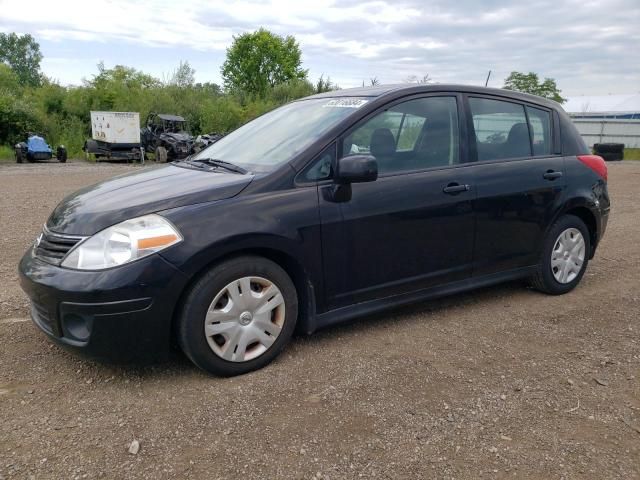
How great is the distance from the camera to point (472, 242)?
155 inches

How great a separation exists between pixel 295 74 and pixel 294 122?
6142 centimetres

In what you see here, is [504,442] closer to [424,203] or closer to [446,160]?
[424,203]

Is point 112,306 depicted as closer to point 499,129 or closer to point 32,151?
point 499,129

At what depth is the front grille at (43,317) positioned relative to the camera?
9.47ft

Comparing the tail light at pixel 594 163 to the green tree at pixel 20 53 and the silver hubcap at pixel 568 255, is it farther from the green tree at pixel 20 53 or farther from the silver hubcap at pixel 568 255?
the green tree at pixel 20 53

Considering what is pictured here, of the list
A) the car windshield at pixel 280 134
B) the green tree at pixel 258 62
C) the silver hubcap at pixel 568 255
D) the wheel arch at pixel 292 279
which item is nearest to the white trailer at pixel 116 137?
the car windshield at pixel 280 134

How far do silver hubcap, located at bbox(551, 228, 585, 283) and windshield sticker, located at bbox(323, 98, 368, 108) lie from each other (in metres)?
2.11

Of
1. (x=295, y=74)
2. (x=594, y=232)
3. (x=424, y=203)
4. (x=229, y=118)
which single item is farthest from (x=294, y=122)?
(x=295, y=74)

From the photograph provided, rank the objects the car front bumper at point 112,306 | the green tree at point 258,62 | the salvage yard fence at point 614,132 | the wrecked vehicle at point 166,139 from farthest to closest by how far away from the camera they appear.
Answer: the green tree at point 258,62, the salvage yard fence at point 614,132, the wrecked vehicle at point 166,139, the car front bumper at point 112,306

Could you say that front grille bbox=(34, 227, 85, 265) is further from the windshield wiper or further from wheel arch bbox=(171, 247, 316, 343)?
the windshield wiper

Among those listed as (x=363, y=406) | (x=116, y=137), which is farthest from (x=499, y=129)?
(x=116, y=137)

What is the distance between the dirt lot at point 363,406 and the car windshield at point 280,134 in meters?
1.25

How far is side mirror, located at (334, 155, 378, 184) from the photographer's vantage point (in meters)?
3.21

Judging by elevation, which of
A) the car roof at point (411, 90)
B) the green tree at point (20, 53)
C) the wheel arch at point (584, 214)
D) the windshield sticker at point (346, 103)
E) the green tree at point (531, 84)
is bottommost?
the wheel arch at point (584, 214)
